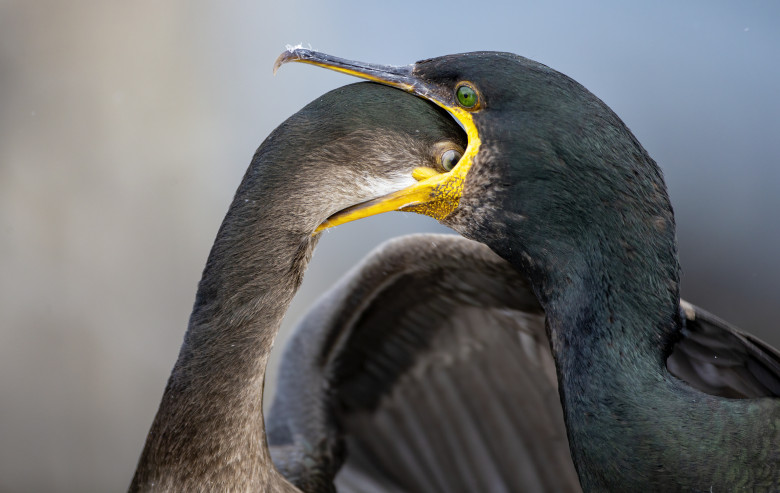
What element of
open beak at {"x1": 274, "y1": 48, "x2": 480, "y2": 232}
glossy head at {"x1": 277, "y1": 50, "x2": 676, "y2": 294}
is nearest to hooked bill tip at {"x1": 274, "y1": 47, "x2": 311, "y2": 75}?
open beak at {"x1": 274, "y1": 48, "x2": 480, "y2": 232}

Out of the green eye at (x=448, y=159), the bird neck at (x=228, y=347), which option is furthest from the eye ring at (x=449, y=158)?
the bird neck at (x=228, y=347)

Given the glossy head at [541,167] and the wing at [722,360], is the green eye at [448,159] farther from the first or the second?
the wing at [722,360]

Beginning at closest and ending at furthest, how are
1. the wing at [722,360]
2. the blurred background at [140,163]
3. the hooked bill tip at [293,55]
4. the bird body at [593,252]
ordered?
the bird body at [593,252] < the hooked bill tip at [293,55] < the wing at [722,360] < the blurred background at [140,163]

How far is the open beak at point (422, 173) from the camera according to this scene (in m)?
1.02

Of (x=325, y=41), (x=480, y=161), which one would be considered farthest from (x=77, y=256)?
(x=480, y=161)

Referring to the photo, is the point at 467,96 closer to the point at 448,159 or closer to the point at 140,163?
the point at 448,159

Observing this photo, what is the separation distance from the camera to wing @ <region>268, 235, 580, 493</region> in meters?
1.58

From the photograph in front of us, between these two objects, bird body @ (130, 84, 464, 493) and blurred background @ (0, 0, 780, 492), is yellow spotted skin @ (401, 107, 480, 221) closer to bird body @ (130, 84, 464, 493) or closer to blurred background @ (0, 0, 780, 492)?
bird body @ (130, 84, 464, 493)

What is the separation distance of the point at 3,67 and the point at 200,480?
1865mm

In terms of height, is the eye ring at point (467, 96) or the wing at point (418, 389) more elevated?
the eye ring at point (467, 96)

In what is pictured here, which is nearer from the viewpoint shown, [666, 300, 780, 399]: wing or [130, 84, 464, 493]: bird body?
[130, 84, 464, 493]: bird body

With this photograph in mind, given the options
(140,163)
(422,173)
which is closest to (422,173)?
(422,173)

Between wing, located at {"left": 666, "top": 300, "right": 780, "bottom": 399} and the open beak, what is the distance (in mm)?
→ 442

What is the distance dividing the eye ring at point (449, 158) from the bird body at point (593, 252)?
33 millimetres
